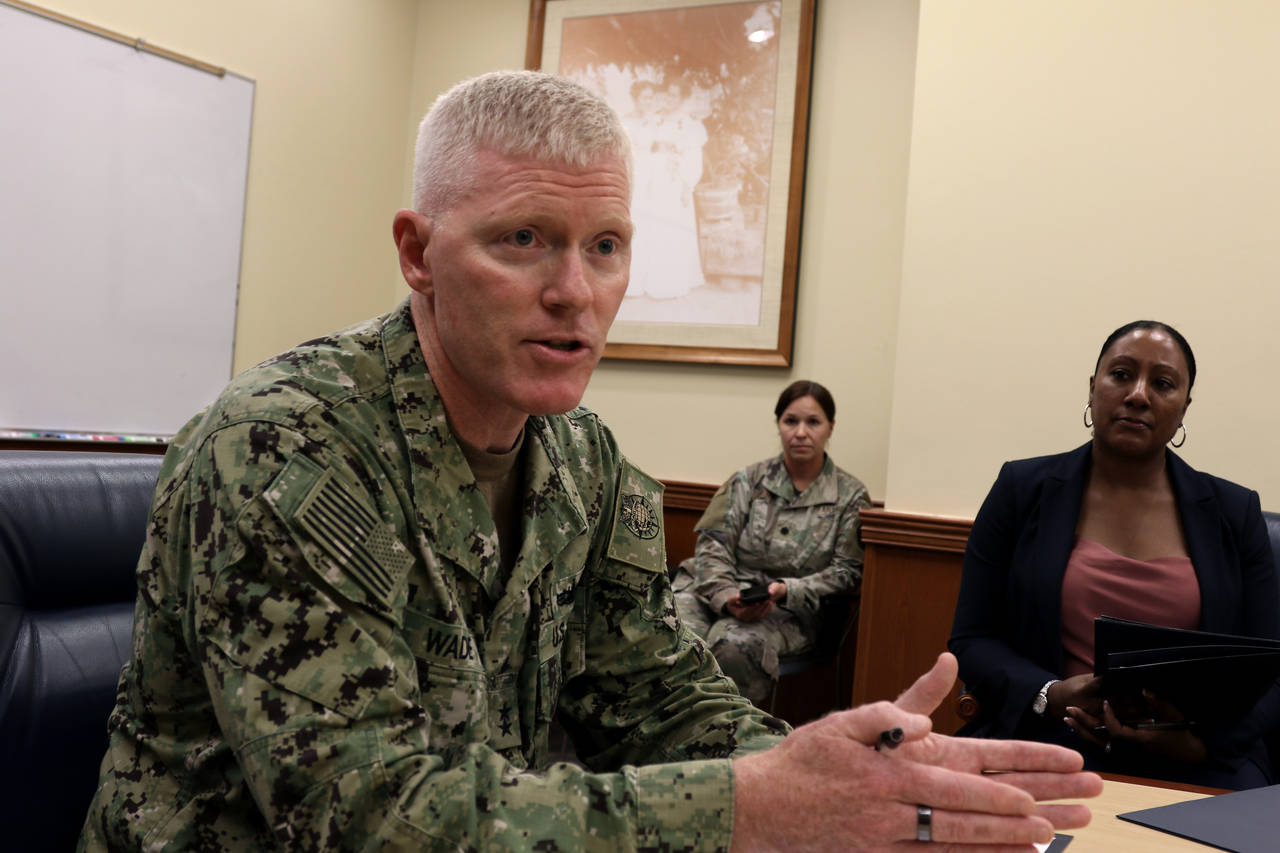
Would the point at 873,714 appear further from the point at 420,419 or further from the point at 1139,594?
the point at 1139,594

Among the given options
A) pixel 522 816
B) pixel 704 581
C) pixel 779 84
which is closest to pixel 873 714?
pixel 522 816

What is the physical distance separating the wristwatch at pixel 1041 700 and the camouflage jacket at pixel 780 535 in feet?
4.88

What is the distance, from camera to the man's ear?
1.05 m

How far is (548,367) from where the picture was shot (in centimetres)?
103

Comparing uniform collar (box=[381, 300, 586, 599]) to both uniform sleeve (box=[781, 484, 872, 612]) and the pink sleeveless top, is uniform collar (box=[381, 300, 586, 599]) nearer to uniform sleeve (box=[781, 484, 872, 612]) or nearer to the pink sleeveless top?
the pink sleeveless top

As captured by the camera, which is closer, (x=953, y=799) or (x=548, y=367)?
(x=953, y=799)

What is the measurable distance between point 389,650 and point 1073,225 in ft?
8.60

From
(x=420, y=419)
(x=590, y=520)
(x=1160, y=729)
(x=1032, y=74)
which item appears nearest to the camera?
(x=420, y=419)

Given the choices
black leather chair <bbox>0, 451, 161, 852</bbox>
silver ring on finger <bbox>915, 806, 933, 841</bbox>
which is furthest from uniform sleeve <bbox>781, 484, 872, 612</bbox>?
silver ring on finger <bbox>915, 806, 933, 841</bbox>

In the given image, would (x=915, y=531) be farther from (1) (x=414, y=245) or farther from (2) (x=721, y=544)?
(1) (x=414, y=245)

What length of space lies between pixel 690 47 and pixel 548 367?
3428 mm

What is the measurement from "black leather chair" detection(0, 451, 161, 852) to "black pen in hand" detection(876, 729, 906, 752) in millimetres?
809

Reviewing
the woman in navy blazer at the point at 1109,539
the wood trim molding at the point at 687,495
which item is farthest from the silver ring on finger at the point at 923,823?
the wood trim molding at the point at 687,495

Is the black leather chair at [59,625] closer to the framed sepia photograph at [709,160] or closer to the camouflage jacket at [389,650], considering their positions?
the camouflage jacket at [389,650]
